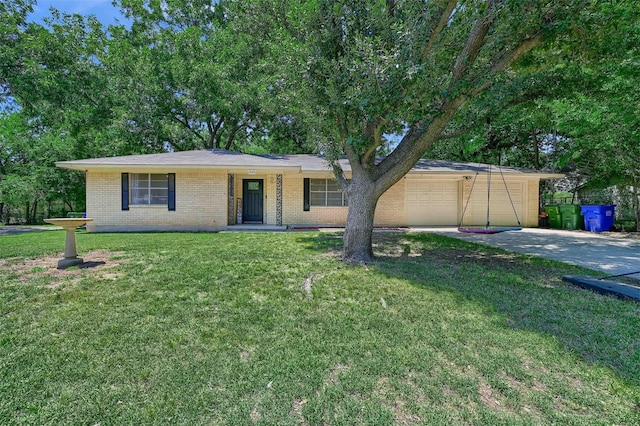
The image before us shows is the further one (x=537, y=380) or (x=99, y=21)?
(x=99, y=21)

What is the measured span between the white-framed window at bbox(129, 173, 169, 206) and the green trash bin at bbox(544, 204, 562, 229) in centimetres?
1654

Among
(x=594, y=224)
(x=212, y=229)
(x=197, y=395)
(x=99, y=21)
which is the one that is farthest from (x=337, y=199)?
(x=99, y=21)

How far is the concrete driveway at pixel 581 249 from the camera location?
20.7ft

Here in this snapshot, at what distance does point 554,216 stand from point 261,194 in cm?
1310

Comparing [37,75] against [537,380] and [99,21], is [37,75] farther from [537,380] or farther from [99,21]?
[537,380]

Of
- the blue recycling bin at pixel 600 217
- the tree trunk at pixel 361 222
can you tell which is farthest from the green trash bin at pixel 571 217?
the tree trunk at pixel 361 222

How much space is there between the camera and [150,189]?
1203cm

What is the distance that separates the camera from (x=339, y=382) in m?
2.29

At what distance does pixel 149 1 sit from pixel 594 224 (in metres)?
25.2

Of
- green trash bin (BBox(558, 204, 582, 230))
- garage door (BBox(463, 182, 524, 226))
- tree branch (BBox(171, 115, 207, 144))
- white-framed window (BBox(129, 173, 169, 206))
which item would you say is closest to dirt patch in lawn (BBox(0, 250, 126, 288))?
white-framed window (BBox(129, 173, 169, 206))

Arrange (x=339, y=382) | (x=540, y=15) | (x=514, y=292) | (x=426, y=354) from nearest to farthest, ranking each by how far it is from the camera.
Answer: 1. (x=339, y=382)
2. (x=426, y=354)
3. (x=514, y=292)
4. (x=540, y=15)

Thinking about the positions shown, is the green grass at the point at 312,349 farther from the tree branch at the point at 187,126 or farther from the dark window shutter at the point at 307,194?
the tree branch at the point at 187,126

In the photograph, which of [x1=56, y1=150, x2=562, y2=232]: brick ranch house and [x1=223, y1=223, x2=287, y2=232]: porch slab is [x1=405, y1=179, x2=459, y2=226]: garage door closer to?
[x1=56, y1=150, x2=562, y2=232]: brick ranch house

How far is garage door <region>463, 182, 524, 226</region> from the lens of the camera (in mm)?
13688
